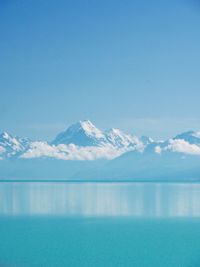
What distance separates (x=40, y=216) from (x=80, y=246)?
Answer: 894cm

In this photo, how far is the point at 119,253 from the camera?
14.2 metres

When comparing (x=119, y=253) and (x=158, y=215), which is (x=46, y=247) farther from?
(x=158, y=215)

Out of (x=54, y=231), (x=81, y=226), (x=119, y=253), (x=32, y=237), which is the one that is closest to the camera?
(x=119, y=253)

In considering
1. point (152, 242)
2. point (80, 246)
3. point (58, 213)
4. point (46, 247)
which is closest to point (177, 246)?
point (152, 242)

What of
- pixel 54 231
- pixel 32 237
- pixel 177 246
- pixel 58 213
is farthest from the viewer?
pixel 58 213

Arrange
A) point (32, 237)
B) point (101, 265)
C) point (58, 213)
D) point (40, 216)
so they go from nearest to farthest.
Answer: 1. point (101, 265)
2. point (32, 237)
3. point (40, 216)
4. point (58, 213)

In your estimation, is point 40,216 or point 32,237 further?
point 40,216

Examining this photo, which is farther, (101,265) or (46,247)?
(46,247)

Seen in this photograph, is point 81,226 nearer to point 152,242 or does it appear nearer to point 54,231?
point 54,231

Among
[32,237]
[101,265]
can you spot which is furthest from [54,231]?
[101,265]

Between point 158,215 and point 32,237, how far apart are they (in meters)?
9.00

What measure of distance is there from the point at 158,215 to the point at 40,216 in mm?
6068

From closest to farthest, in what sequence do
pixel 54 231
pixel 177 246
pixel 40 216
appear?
pixel 177 246, pixel 54 231, pixel 40 216

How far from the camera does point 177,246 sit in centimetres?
1519
